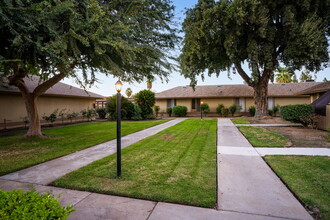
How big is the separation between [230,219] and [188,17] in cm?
1517

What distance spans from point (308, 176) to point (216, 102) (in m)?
22.4

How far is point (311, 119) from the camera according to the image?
1103cm

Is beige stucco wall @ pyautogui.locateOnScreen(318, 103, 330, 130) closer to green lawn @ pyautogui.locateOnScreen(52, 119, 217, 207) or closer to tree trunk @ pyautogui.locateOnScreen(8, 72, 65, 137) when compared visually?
green lawn @ pyautogui.locateOnScreen(52, 119, 217, 207)

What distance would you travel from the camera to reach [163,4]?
7.36 metres

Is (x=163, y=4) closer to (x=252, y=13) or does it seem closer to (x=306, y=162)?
(x=306, y=162)

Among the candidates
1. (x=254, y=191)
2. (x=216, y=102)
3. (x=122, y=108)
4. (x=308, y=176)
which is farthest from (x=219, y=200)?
(x=216, y=102)

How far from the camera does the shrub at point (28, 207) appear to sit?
158 cm

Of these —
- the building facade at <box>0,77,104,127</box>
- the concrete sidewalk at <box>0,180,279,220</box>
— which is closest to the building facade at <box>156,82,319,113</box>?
the building facade at <box>0,77,104,127</box>

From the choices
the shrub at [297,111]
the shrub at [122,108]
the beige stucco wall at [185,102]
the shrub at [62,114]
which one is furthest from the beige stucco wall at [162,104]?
the shrub at [297,111]

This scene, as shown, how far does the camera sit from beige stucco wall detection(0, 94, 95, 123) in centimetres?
1331

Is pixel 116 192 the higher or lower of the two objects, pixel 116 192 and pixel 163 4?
the lower

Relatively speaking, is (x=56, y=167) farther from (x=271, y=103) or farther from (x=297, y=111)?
(x=271, y=103)

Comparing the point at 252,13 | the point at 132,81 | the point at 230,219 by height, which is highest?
the point at 252,13

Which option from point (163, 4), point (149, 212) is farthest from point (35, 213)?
point (163, 4)
